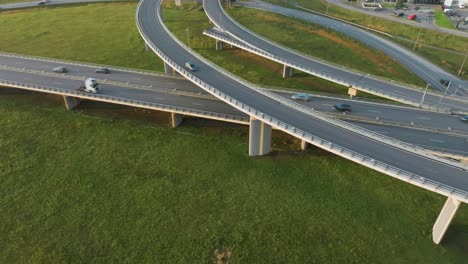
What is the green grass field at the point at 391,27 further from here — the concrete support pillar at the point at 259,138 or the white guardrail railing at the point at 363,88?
the concrete support pillar at the point at 259,138

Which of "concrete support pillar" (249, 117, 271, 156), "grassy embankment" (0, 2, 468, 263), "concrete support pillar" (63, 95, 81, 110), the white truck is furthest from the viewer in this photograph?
"concrete support pillar" (63, 95, 81, 110)

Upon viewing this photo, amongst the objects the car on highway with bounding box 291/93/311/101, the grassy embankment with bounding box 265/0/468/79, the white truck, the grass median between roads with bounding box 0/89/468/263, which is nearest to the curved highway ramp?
the grass median between roads with bounding box 0/89/468/263

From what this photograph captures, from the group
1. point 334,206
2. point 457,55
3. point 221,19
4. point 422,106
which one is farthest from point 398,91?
point 221,19

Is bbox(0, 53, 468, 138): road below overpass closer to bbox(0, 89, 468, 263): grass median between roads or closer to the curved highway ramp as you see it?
the curved highway ramp

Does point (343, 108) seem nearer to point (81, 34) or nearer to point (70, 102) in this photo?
point (70, 102)

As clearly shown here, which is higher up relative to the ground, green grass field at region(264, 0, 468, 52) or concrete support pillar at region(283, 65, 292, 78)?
green grass field at region(264, 0, 468, 52)

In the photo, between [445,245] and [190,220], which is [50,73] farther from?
[445,245]
